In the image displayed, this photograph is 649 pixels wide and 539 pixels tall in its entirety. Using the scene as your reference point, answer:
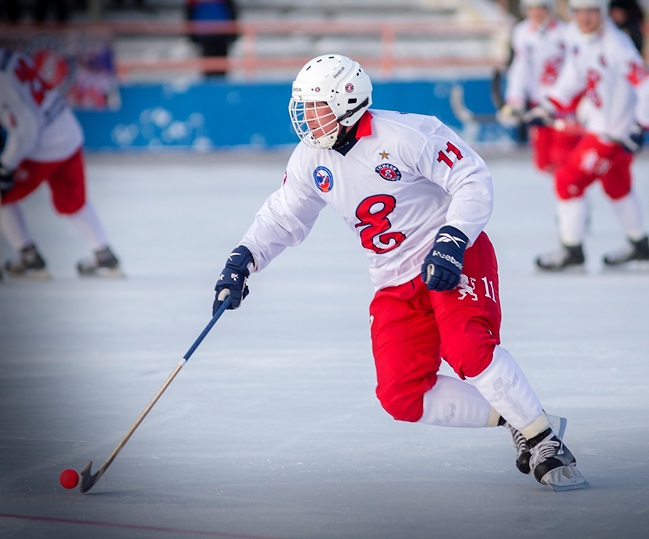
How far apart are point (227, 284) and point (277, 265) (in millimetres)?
4661

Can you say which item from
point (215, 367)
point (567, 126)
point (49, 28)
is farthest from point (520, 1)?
point (215, 367)

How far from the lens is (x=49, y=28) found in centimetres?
1752

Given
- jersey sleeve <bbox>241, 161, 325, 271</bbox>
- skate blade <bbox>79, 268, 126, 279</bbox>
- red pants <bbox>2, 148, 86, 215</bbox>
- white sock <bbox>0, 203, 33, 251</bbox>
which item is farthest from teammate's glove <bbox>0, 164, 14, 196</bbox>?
jersey sleeve <bbox>241, 161, 325, 271</bbox>

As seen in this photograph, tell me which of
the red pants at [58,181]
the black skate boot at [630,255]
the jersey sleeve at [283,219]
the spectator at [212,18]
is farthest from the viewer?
the spectator at [212,18]

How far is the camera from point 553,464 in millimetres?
3885

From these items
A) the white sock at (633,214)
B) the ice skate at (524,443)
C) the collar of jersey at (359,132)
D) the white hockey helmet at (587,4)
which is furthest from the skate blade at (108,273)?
the ice skate at (524,443)

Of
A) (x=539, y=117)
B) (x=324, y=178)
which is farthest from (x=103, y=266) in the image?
(x=324, y=178)

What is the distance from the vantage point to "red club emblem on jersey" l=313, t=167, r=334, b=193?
13.9 ft

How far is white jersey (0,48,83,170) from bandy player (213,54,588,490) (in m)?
3.99

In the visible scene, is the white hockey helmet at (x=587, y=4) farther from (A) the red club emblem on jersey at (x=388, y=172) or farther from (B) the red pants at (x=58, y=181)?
(A) the red club emblem on jersey at (x=388, y=172)

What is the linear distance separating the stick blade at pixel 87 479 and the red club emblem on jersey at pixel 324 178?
1.08m

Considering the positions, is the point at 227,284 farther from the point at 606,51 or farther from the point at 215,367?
the point at 606,51

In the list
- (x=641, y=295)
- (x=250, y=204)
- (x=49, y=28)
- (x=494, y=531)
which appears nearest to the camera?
(x=494, y=531)

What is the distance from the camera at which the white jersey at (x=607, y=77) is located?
8.50m
